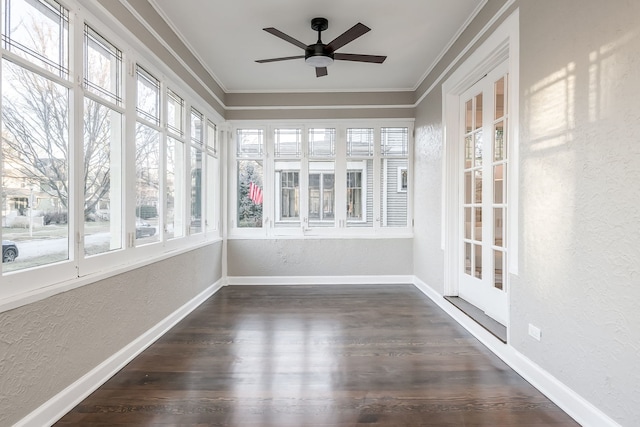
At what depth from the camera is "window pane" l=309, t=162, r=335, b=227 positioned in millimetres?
5402

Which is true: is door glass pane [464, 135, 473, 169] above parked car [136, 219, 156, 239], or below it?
above

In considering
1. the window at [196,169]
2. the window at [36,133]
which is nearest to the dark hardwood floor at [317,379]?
the window at [36,133]

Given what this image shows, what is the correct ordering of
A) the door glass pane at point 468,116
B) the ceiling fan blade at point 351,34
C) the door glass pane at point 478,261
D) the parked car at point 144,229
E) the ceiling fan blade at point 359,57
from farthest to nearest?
1. the door glass pane at point 468,116
2. the door glass pane at point 478,261
3. the ceiling fan blade at point 359,57
4. the parked car at point 144,229
5. the ceiling fan blade at point 351,34

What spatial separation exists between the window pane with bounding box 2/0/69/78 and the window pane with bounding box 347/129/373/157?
3.84 metres

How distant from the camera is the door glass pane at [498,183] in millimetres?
3109

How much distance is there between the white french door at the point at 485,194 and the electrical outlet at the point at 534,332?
621mm

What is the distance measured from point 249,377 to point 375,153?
383cm

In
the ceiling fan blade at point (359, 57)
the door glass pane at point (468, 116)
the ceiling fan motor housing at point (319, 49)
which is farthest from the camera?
the door glass pane at point (468, 116)

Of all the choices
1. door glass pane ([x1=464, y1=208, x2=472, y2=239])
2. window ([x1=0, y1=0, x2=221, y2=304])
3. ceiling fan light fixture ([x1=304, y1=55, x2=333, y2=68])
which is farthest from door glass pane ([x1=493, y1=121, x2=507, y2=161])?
window ([x1=0, y1=0, x2=221, y2=304])

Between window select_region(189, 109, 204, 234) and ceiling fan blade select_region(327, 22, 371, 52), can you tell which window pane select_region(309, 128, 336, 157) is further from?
ceiling fan blade select_region(327, 22, 371, 52)

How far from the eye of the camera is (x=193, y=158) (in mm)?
4195

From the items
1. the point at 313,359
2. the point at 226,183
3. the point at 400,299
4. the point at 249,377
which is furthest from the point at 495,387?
the point at 226,183

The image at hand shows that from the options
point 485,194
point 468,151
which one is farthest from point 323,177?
point 485,194

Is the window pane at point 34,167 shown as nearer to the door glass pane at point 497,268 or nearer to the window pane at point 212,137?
the window pane at point 212,137
